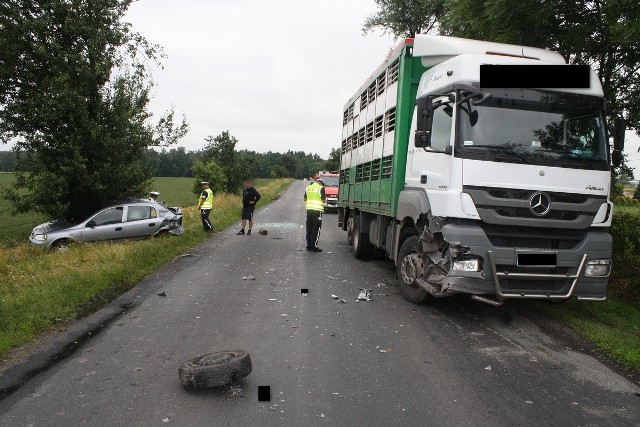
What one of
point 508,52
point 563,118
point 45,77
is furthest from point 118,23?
A: point 563,118

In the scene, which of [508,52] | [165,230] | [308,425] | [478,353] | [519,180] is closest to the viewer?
[308,425]

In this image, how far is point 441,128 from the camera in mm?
6055

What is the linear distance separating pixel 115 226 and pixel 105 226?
0.24 metres

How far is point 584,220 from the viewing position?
573 cm

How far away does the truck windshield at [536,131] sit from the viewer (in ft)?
18.5

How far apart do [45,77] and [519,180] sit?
537 inches

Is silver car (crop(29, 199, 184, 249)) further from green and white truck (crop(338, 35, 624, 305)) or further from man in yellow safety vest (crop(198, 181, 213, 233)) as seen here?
green and white truck (crop(338, 35, 624, 305))

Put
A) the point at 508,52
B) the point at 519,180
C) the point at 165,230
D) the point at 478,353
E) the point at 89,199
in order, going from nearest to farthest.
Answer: the point at 478,353
the point at 519,180
the point at 508,52
the point at 165,230
the point at 89,199

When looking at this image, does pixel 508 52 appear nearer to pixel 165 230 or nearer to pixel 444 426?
pixel 444 426

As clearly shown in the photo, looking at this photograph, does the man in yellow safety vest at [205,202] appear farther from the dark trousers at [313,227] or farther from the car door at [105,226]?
the dark trousers at [313,227]

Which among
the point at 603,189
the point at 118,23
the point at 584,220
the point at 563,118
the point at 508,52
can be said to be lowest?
the point at 584,220

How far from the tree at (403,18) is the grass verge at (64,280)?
58.0ft

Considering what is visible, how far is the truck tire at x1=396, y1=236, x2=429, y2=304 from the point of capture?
6.55m

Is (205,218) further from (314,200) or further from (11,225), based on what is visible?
(11,225)
